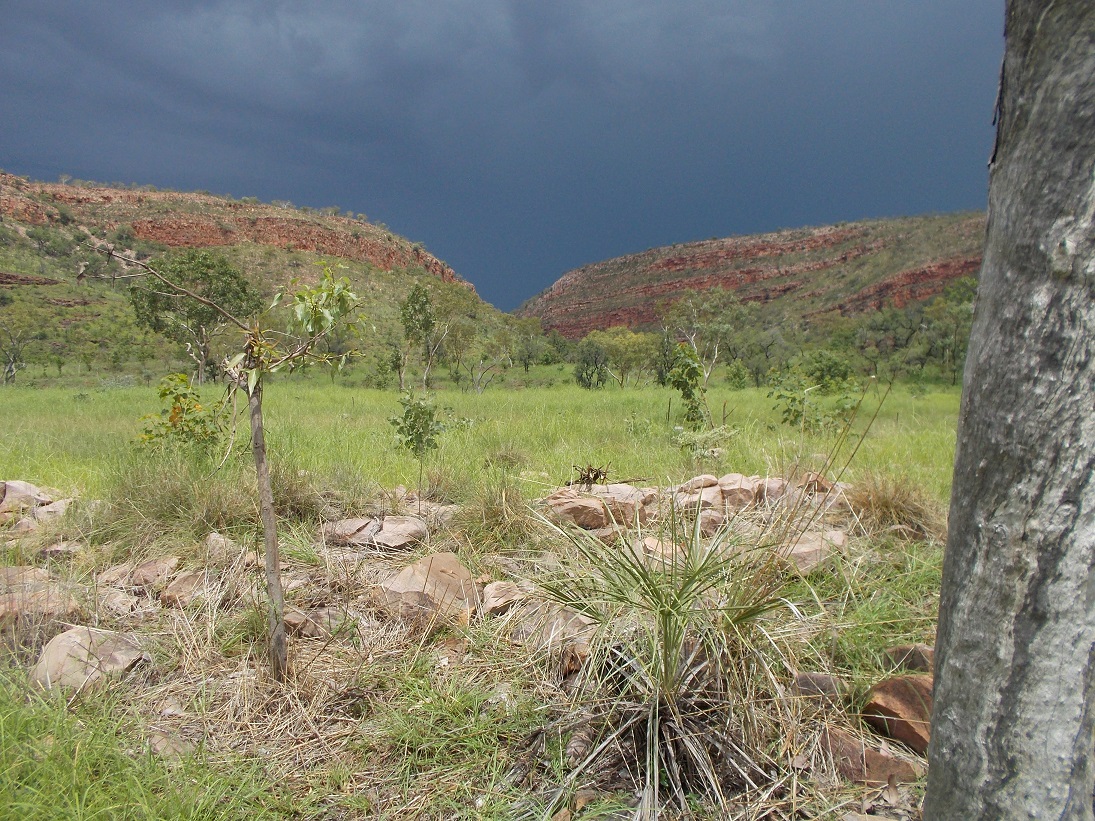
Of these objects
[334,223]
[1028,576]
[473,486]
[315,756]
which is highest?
[334,223]

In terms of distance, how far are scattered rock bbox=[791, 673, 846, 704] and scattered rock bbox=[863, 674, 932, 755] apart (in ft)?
0.30

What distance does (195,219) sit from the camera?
221 ft

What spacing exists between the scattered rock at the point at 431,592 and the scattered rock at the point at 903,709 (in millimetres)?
1564

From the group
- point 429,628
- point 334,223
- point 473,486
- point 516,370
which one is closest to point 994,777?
point 429,628

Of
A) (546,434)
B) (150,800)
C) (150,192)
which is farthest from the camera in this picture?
(150,192)

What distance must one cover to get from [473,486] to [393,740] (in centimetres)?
220

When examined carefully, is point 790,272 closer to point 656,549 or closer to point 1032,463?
point 656,549

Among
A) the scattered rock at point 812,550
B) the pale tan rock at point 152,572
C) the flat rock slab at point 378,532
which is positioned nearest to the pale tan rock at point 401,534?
the flat rock slab at point 378,532

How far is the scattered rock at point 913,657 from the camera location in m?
2.14

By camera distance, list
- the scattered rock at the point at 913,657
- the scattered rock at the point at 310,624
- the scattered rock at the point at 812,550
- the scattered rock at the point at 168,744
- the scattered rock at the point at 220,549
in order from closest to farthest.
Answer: the scattered rock at the point at 168,744, the scattered rock at the point at 913,657, the scattered rock at the point at 310,624, the scattered rock at the point at 812,550, the scattered rock at the point at 220,549

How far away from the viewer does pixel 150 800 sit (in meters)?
1.57

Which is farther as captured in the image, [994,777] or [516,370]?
[516,370]

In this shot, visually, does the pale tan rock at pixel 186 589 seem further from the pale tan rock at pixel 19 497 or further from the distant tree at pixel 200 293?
the distant tree at pixel 200 293

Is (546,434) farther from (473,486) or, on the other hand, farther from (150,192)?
(150,192)
